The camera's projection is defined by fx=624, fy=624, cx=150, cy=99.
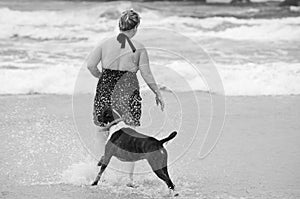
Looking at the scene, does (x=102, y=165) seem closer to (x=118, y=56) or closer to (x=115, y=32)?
(x=118, y=56)

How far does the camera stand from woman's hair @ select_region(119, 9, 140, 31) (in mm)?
4203

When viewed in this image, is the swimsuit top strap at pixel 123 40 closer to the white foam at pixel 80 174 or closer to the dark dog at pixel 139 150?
the dark dog at pixel 139 150

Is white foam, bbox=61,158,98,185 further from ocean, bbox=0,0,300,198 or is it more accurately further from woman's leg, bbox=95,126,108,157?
woman's leg, bbox=95,126,108,157

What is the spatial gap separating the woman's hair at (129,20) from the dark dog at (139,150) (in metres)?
0.69

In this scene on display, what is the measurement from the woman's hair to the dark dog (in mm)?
695

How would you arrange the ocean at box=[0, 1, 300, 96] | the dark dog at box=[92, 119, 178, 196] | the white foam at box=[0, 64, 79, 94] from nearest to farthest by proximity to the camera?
the dark dog at box=[92, 119, 178, 196], the white foam at box=[0, 64, 79, 94], the ocean at box=[0, 1, 300, 96]

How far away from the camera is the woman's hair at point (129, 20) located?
4.20m

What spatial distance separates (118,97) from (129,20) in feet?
1.74

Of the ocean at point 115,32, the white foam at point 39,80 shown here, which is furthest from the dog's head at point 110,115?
the white foam at point 39,80

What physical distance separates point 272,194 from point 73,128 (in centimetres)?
247

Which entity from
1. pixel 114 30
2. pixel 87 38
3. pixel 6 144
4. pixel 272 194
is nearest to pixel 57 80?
pixel 6 144

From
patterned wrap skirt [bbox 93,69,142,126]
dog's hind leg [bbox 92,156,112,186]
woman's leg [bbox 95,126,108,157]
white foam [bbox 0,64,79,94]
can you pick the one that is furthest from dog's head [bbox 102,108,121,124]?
white foam [bbox 0,64,79,94]

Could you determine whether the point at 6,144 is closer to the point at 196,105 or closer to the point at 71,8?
the point at 196,105

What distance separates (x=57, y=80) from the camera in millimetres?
8617
